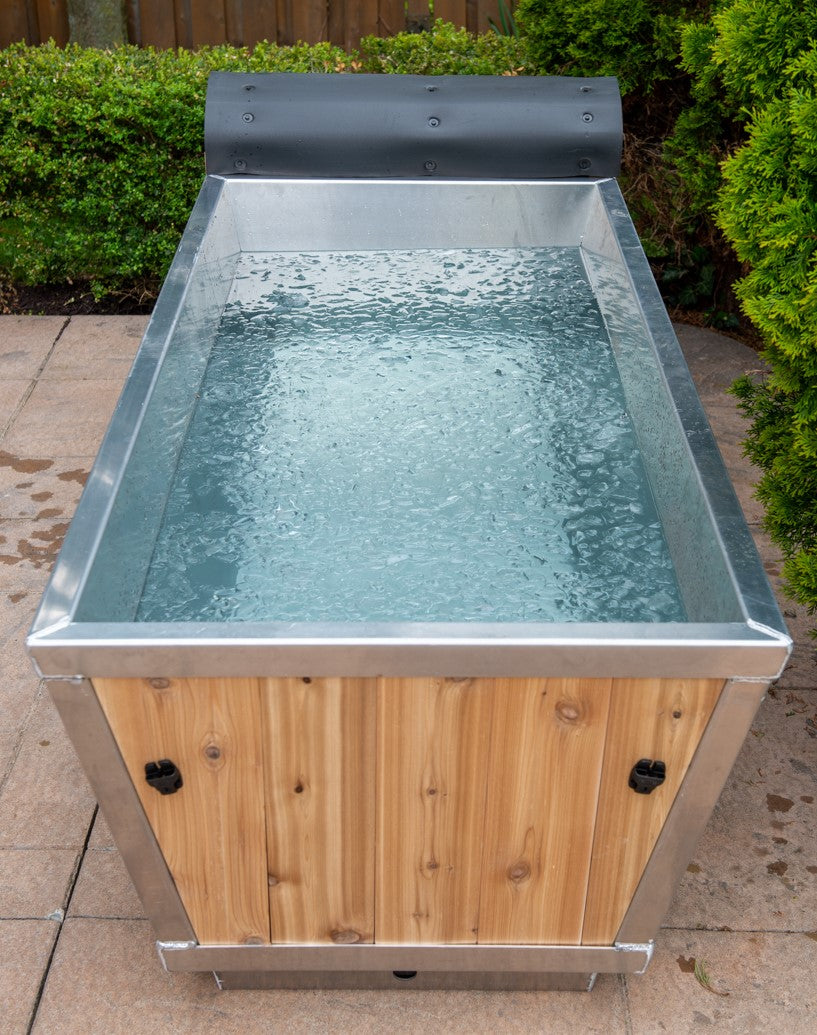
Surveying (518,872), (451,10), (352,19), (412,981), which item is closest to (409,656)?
(518,872)

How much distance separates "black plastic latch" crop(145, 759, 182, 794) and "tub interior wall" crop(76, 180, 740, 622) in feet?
0.88

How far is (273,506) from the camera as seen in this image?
Answer: 2.41m

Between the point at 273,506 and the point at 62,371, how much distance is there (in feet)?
6.72

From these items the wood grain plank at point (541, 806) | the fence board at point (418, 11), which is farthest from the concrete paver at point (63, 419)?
the fence board at point (418, 11)

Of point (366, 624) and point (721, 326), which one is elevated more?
point (366, 624)

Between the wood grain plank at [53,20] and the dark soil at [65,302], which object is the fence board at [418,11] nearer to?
the wood grain plank at [53,20]

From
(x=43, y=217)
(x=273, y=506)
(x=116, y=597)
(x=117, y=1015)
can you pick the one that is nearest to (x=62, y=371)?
(x=43, y=217)

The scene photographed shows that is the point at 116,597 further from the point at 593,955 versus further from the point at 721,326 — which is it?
the point at 721,326

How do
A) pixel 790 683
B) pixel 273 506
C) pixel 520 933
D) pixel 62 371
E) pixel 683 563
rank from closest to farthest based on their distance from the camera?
pixel 520 933, pixel 683 563, pixel 273 506, pixel 790 683, pixel 62 371

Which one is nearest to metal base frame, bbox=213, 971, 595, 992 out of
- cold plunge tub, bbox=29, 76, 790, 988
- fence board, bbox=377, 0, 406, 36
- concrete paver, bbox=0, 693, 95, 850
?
cold plunge tub, bbox=29, 76, 790, 988

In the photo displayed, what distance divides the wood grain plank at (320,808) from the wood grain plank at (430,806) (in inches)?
1.0

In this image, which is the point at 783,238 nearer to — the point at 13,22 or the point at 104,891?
the point at 104,891

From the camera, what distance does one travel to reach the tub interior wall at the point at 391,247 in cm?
191

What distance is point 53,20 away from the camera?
5.77 m
